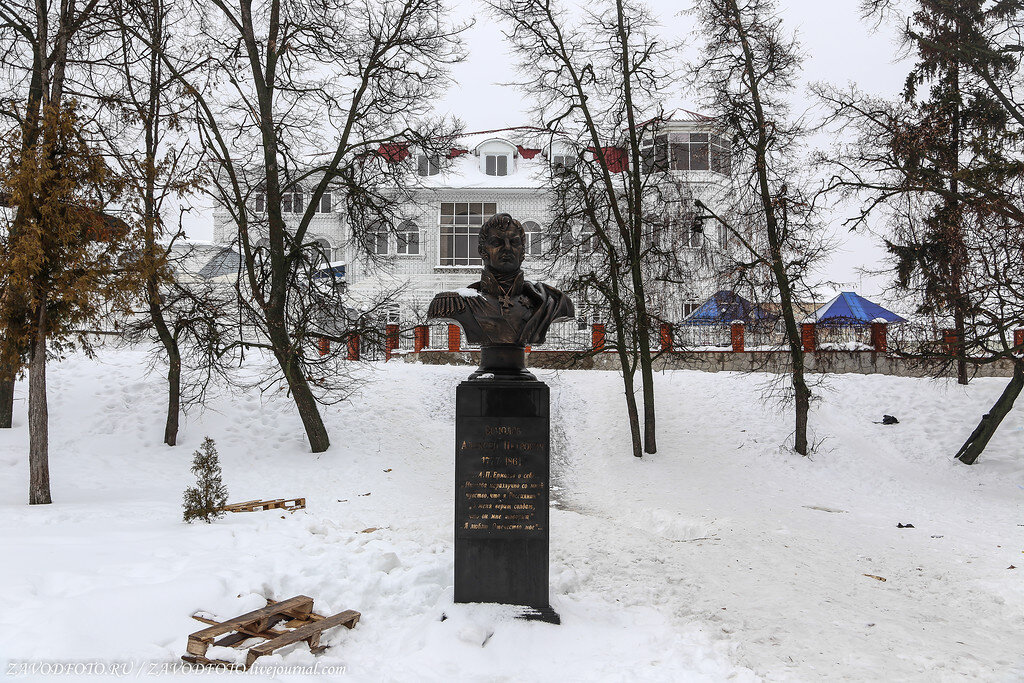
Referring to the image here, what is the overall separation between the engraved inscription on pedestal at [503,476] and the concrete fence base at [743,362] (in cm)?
1250

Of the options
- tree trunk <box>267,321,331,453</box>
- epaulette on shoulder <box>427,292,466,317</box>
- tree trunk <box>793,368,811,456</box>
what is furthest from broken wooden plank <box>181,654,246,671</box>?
tree trunk <box>793,368,811,456</box>

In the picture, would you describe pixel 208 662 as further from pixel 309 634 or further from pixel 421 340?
pixel 421 340

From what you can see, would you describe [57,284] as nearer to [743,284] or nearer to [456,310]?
[456,310]

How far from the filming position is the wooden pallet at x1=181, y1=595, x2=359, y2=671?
4.71 metres

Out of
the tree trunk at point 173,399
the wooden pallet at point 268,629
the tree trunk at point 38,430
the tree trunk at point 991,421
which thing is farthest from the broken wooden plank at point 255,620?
the tree trunk at point 991,421

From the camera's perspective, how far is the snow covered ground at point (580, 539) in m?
5.30

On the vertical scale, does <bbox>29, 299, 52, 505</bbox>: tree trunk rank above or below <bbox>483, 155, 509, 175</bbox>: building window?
below

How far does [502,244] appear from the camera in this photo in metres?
6.55

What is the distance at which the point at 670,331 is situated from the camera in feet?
49.7

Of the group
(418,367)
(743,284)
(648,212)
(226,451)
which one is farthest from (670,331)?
(226,451)

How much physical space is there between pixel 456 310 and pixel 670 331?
9.61m

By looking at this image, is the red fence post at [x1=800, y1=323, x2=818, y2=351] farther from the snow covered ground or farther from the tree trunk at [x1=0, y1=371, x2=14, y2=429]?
the tree trunk at [x1=0, y1=371, x2=14, y2=429]

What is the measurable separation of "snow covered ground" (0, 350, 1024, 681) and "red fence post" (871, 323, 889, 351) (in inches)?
105

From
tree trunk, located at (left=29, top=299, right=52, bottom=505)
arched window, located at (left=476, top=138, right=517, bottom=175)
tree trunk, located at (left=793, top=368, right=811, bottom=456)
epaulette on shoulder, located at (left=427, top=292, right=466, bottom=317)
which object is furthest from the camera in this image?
arched window, located at (left=476, top=138, right=517, bottom=175)
